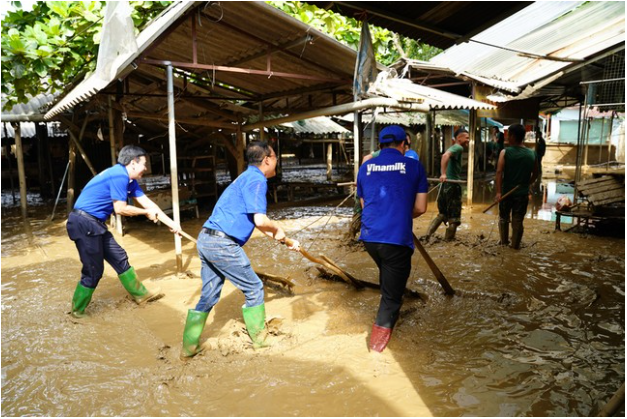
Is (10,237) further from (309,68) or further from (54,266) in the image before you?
(309,68)

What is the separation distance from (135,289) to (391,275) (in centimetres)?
301

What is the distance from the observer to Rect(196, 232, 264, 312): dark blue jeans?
347 cm

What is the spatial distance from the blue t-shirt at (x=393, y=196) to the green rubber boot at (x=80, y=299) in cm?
302

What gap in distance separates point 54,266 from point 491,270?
6.68 m

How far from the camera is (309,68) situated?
7309 millimetres

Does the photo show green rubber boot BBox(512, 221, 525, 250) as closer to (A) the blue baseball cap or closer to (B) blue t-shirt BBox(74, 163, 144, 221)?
(A) the blue baseball cap

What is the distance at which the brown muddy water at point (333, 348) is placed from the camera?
3035 mm

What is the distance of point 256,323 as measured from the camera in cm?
368

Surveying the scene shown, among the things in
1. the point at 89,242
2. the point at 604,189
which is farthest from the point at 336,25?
the point at 89,242

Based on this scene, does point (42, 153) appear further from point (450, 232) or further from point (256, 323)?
point (256, 323)

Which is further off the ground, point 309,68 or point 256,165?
point 309,68

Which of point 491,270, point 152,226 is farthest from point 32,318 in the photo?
point 491,270

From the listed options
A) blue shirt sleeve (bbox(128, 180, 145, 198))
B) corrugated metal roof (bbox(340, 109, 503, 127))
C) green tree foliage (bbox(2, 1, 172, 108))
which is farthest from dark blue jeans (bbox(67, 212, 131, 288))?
corrugated metal roof (bbox(340, 109, 503, 127))

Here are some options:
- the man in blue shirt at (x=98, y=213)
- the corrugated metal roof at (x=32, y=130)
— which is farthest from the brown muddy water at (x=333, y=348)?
the corrugated metal roof at (x=32, y=130)
